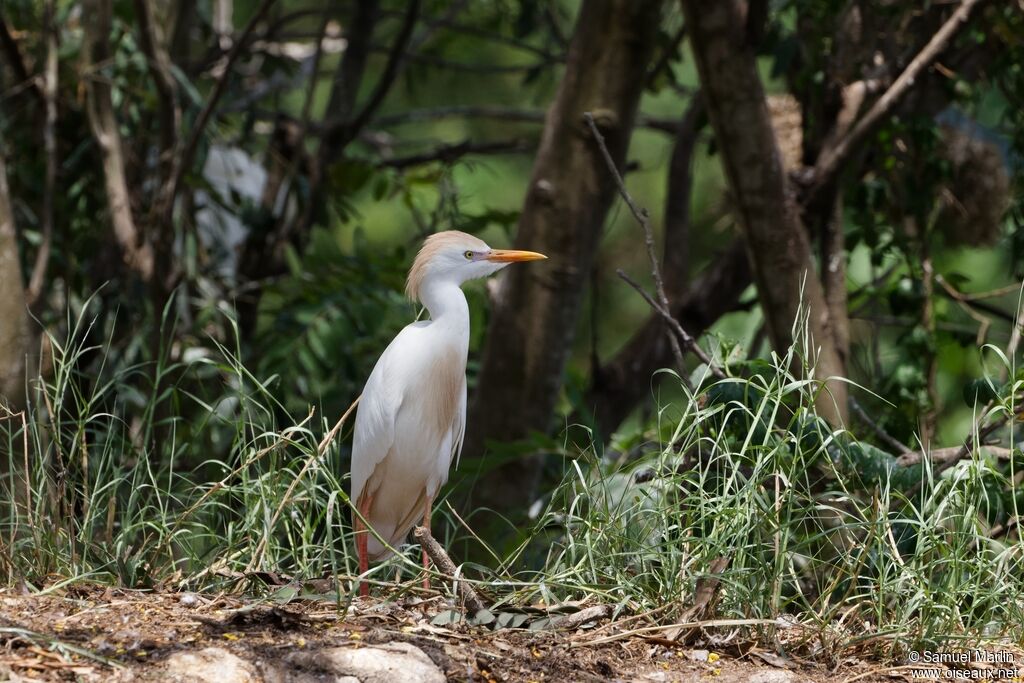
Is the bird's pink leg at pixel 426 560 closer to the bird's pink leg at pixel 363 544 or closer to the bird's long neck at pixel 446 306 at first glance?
the bird's pink leg at pixel 363 544

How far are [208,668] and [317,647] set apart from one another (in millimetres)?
234

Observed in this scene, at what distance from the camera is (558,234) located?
15.3ft

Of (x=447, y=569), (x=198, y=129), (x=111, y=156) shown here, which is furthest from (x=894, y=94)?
(x=111, y=156)

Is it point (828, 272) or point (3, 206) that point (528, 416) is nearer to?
point (828, 272)

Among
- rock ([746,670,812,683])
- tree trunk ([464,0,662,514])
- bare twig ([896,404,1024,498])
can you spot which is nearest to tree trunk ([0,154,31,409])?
tree trunk ([464,0,662,514])

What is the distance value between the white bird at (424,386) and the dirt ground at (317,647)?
0.90 meters

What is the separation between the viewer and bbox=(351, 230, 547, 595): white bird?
365 cm

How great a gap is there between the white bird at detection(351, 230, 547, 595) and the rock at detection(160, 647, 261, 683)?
116 centimetres

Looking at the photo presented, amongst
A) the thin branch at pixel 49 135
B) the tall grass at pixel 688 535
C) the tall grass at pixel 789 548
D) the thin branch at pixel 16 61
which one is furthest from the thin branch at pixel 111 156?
the tall grass at pixel 789 548

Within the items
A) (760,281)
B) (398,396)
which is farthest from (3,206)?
(760,281)

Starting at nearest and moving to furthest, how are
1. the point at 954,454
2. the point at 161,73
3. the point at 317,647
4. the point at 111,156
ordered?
the point at 317,647 → the point at 954,454 → the point at 161,73 → the point at 111,156

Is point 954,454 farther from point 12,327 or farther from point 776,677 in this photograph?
point 12,327

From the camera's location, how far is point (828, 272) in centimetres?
441

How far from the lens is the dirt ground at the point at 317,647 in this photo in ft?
7.73
